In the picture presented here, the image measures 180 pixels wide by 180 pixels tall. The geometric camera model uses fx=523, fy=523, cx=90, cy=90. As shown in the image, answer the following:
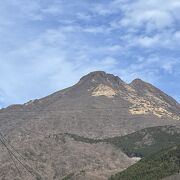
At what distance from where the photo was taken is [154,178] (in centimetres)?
18550

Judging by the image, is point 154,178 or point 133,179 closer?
point 154,178

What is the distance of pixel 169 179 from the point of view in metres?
172

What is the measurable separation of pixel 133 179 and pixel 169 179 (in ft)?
95.6

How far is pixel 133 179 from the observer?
19938 centimetres

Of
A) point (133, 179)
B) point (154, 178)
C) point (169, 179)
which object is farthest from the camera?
point (133, 179)

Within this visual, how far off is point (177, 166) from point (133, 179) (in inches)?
706

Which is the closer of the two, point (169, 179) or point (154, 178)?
point (169, 179)

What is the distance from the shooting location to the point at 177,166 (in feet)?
633

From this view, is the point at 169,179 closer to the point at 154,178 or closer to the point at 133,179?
the point at 154,178

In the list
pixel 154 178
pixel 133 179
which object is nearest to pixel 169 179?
pixel 154 178

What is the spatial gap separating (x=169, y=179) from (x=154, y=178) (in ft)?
45.2

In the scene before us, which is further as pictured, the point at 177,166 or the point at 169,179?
the point at 177,166

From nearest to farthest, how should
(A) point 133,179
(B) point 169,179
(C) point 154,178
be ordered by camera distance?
(B) point 169,179, (C) point 154,178, (A) point 133,179
